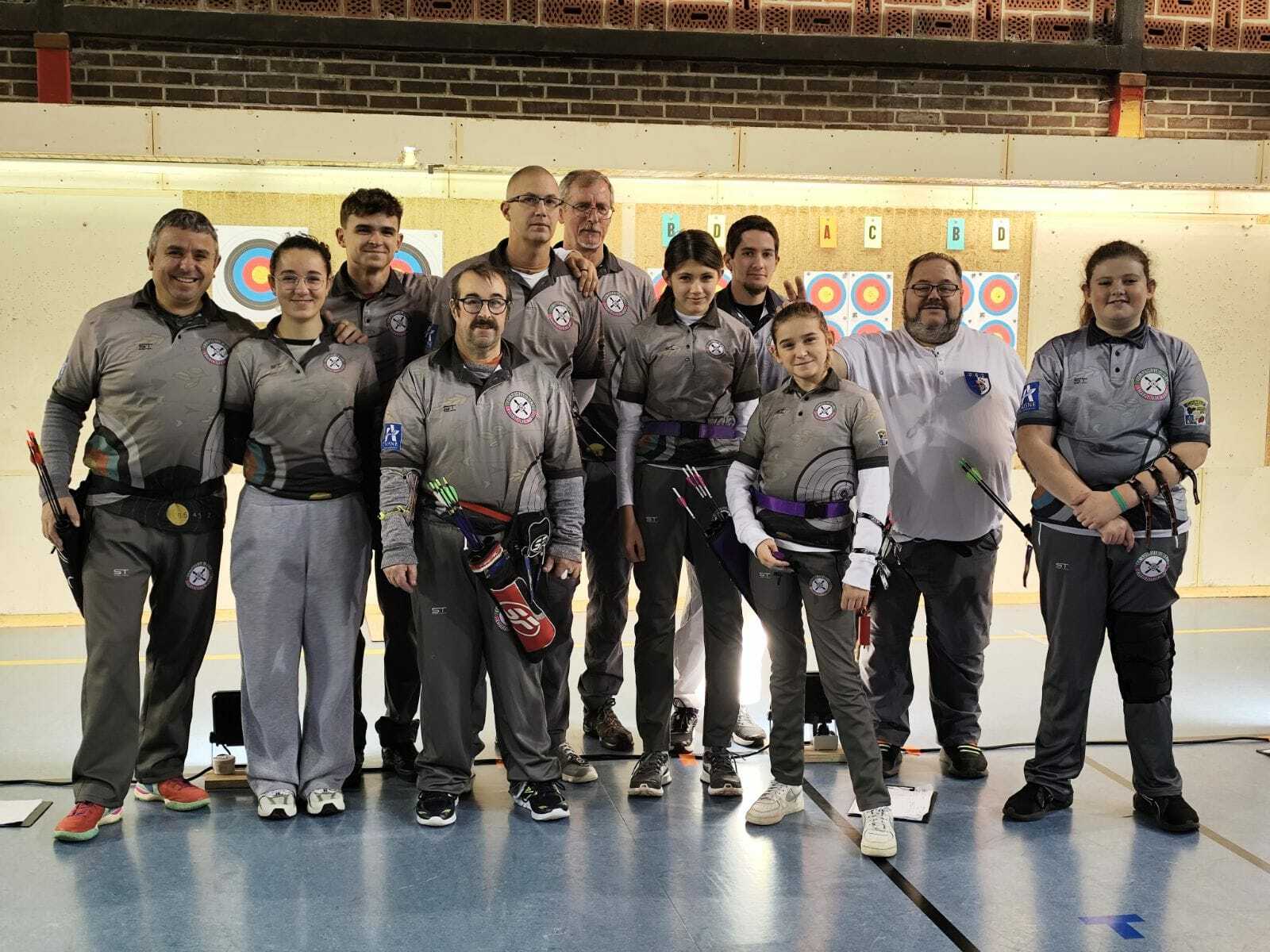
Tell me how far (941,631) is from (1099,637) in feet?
1.83

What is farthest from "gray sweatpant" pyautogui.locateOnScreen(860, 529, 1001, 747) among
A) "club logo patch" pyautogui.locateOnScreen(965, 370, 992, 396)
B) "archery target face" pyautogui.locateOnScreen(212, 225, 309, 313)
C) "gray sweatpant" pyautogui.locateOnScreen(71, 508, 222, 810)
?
"archery target face" pyautogui.locateOnScreen(212, 225, 309, 313)

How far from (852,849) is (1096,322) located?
5.43ft

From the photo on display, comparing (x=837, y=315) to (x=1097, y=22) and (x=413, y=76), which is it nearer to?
(x=1097, y=22)

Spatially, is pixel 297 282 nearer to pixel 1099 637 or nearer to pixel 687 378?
pixel 687 378

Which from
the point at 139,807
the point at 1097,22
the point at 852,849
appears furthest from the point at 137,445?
the point at 1097,22

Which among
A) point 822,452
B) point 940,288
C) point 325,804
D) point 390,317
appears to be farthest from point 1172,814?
point 390,317

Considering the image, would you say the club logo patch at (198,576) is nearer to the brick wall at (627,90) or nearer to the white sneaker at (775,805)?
the white sneaker at (775,805)

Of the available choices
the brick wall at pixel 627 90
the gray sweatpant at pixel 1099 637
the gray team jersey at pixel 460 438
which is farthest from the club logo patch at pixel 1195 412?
the brick wall at pixel 627 90

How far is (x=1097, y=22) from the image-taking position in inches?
274

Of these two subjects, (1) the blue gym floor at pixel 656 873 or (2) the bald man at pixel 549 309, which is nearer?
(1) the blue gym floor at pixel 656 873

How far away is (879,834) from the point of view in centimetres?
338

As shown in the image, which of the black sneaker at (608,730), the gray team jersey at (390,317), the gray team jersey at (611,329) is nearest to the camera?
the gray team jersey at (390,317)

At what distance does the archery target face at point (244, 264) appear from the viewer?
6402 millimetres

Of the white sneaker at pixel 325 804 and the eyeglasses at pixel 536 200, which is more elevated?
the eyeglasses at pixel 536 200
